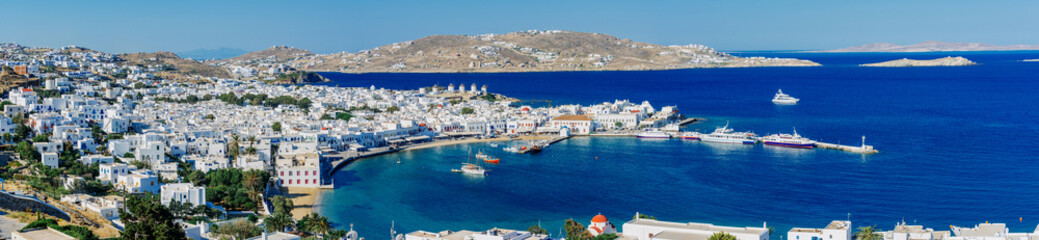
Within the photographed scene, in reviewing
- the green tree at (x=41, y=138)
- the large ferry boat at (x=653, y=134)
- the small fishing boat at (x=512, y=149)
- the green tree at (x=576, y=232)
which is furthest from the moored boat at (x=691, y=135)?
the green tree at (x=41, y=138)

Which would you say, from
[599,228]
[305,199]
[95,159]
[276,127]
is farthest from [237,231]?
[276,127]

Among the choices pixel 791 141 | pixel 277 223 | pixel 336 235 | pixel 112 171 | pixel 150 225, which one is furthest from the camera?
pixel 791 141

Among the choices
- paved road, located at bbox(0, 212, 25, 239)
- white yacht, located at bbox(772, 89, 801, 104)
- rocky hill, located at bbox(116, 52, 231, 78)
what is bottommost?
paved road, located at bbox(0, 212, 25, 239)

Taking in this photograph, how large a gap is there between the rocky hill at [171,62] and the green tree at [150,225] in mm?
66121

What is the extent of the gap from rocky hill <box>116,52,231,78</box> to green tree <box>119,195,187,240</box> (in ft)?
217

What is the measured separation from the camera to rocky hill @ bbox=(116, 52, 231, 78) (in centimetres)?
8078

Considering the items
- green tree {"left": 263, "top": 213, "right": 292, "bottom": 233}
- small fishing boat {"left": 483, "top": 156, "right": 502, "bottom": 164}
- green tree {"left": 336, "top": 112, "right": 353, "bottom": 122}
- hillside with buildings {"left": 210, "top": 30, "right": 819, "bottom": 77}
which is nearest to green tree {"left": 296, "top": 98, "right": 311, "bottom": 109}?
green tree {"left": 336, "top": 112, "right": 353, "bottom": 122}

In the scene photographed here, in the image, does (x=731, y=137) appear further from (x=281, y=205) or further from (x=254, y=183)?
(x=281, y=205)

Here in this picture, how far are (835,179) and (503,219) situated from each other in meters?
12.0

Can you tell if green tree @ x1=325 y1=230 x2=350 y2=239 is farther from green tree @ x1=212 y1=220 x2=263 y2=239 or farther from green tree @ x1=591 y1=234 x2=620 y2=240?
green tree @ x1=591 y1=234 x2=620 y2=240

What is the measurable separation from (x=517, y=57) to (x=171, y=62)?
64089mm

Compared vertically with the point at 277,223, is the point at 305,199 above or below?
below

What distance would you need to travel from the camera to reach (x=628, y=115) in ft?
150

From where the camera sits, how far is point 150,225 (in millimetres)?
14445
